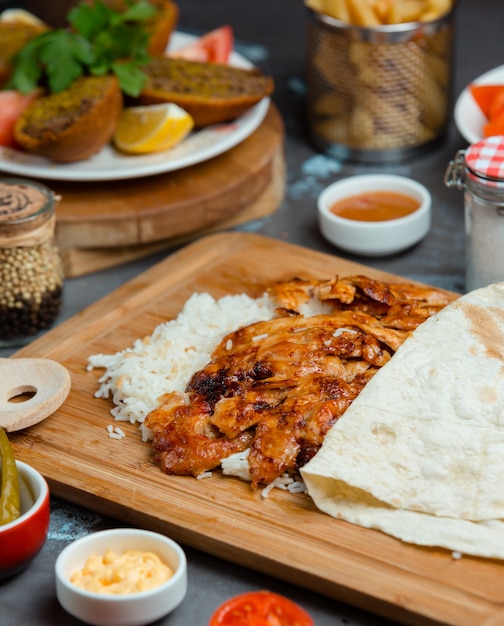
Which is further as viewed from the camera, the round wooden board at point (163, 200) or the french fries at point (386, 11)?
the french fries at point (386, 11)

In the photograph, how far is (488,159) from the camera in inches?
173

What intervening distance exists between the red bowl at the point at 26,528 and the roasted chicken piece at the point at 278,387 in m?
0.50

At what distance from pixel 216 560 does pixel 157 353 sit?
107 centimetres

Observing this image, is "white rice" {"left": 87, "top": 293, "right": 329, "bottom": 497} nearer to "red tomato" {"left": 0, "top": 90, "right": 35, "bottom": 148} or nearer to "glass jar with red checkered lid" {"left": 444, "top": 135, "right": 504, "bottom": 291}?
"glass jar with red checkered lid" {"left": 444, "top": 135, "right": 504, "bottom": 291}

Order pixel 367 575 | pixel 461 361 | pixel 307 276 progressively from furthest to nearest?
1. pixel 307 276
2. pixel 461 361
3. pixel 367 575

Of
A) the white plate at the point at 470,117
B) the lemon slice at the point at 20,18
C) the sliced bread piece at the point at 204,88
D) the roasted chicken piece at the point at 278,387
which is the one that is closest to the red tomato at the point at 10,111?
the sliced bread piece at the point at 204,88

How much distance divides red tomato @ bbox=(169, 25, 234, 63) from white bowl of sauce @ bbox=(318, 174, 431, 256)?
4.94ft

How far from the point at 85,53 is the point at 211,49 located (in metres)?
1.07

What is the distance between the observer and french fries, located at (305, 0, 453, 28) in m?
5.80

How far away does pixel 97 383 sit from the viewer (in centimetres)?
429

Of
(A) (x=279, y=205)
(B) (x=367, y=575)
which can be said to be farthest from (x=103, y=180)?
(B) (x=367, y=575)

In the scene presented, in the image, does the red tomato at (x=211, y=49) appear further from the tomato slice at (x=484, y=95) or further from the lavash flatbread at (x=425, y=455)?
the lavash flatbread at (x=425, y=455)

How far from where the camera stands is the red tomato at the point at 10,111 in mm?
5648

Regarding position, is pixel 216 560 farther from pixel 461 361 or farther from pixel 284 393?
pixel 461 361
